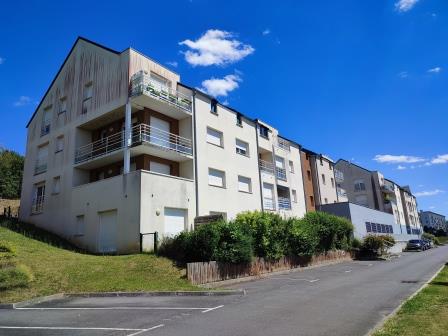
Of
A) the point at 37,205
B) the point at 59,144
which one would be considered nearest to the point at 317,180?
the point at 59,144

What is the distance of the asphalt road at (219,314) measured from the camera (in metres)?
8.02

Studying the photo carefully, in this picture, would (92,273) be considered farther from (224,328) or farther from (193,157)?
(193,157)

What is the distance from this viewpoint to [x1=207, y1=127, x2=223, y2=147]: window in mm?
28314

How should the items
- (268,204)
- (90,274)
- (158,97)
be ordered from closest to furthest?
(90,274) → (158,97) → (268,204)

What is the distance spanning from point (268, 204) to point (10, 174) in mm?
34787

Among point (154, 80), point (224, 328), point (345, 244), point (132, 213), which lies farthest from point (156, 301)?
point (345, 244)

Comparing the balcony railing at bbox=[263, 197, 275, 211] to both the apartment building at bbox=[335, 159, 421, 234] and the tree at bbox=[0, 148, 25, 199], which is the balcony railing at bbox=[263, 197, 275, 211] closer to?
the tree at bbox=[0, 148, 25, 199]

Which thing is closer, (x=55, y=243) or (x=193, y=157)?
(x=55, y=243)

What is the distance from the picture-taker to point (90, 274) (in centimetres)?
1555

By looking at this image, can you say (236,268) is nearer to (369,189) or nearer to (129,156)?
(129,156)

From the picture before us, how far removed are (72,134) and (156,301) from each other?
751 inches

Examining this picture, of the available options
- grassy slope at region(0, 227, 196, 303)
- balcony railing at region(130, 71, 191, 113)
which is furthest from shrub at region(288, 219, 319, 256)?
balcony railing at region(130, 71, 191, 113)

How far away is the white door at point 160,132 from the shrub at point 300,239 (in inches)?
385

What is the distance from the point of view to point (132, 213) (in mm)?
21203
